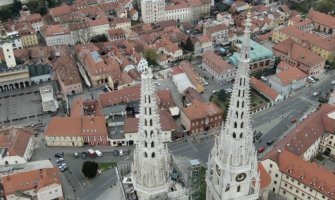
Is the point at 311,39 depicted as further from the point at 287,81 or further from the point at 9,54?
the point at 9,54

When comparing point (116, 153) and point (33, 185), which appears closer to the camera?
point (33, 185)

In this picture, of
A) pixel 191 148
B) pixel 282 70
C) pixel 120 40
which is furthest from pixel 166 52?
pixel 191 148

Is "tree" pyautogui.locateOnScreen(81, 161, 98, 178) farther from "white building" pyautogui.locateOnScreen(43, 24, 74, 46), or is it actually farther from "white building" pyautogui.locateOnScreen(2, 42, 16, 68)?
"white building" pyautogui.locateOnScreen(43, 24, 74, 46)

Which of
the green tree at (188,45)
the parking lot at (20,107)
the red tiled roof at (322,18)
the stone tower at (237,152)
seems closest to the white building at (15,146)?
the parking lot at (20,107)

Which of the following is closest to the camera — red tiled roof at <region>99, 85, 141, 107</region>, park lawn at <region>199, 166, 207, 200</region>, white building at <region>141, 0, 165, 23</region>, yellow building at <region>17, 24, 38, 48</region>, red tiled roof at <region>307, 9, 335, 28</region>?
park lawn at <region>199, 166, 207, 200</region>

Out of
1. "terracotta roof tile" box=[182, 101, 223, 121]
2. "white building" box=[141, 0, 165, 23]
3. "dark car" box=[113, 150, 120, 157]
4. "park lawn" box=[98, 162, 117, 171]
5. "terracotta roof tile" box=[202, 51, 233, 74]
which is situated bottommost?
"park lawn" box=[98, 162, 117, 171]

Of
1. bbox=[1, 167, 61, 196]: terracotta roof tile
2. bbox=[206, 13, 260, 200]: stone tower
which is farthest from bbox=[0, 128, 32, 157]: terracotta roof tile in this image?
bbox=[206, 13, 260, 200]: stone tower

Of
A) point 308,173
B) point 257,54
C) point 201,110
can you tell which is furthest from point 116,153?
point 257,54

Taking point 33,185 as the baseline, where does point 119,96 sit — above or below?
above
